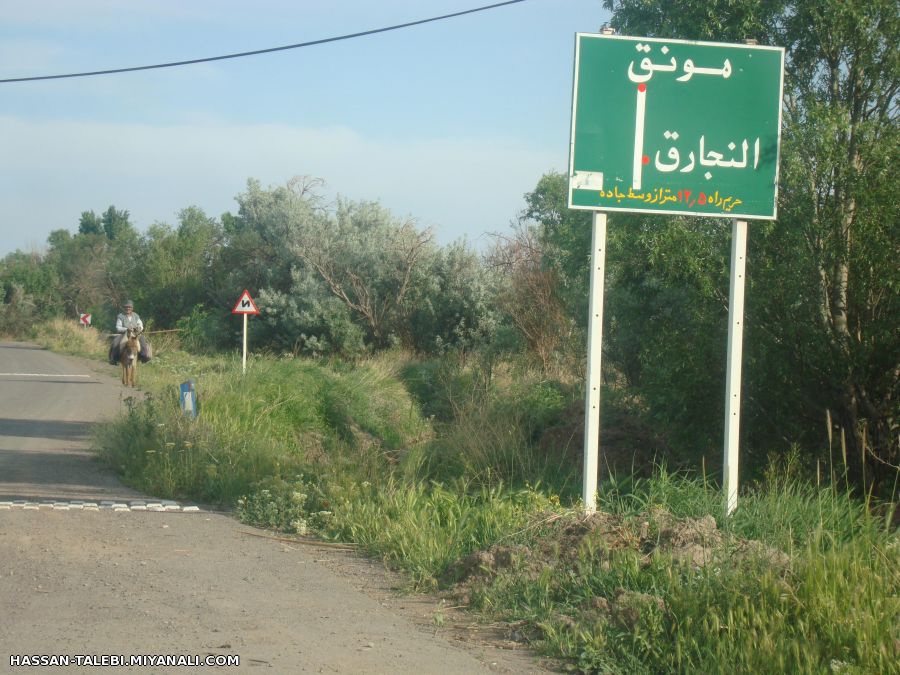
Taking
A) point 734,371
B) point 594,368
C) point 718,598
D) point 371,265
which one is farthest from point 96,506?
point 371,265

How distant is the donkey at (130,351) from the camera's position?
2362cm

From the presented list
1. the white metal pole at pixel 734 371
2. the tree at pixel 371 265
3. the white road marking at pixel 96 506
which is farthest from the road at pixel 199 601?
the tree at pixel 371 265

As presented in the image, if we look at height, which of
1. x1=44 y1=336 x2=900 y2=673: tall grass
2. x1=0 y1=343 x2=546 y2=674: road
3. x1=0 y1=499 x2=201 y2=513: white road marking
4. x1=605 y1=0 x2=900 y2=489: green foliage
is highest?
x1=605 y1=0 x2=900 y2=489: green foliage

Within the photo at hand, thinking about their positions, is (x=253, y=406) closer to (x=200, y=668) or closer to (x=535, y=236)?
(x=200, y=668)

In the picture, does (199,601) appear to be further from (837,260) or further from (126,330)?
A: (126,330)

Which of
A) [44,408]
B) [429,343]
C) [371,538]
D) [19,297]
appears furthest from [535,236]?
[19,297]

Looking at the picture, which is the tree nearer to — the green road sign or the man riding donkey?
the man riding donkey

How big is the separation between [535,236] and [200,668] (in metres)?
26.1

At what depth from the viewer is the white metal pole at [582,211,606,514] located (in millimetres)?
Result: 7383

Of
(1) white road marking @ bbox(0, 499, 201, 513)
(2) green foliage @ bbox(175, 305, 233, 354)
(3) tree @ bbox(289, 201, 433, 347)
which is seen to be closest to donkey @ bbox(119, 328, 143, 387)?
(3) tree @ bbox(289, 201, 433, 347)

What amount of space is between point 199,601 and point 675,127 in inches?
204

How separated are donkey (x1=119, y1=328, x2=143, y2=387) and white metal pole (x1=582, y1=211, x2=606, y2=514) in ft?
60.3

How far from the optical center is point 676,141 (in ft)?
25.5

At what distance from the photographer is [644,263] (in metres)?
11.5
